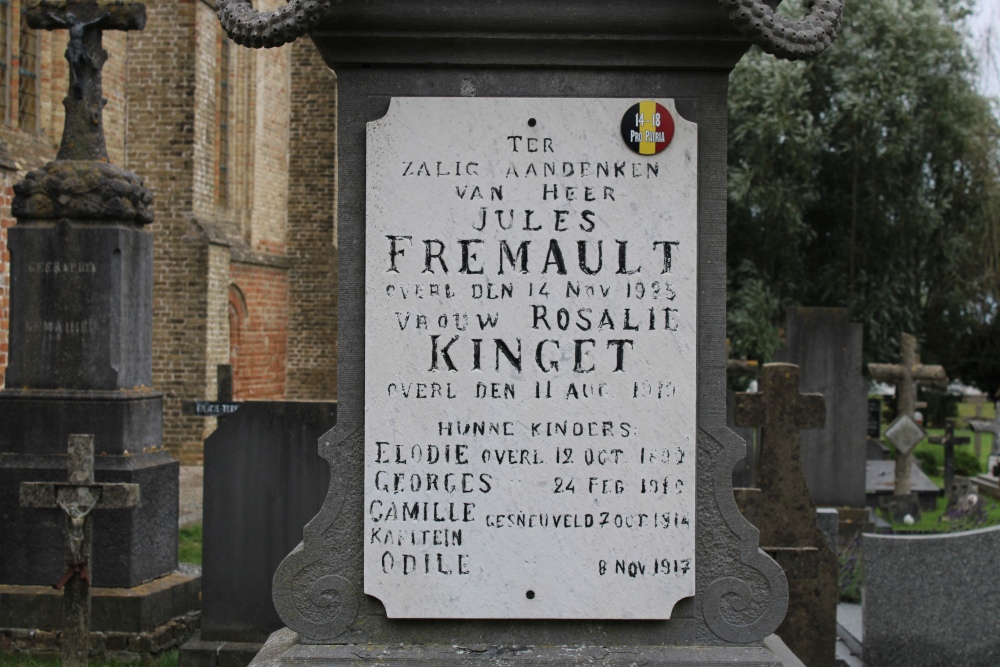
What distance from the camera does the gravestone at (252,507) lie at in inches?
232

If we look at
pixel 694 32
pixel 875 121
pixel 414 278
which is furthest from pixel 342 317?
pixel 875 121

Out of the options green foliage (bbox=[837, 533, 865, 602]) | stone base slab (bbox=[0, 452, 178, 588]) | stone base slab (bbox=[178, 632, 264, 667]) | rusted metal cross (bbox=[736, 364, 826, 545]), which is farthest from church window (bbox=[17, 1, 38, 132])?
green foliage (bbox=[837, 533, 865, 602])

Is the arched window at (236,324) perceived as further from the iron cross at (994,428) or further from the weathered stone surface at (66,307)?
the iron cross at (994,428)

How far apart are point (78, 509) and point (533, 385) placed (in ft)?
9.48

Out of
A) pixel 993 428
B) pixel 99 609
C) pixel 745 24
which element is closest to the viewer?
pixel 745 24

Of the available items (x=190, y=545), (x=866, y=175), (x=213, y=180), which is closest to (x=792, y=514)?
(x=190, y=545)

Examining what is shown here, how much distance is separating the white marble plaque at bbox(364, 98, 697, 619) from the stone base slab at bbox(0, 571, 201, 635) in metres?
3.67

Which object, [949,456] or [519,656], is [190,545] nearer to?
[519,656]

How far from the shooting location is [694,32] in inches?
135

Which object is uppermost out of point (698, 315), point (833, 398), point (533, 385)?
point (698, 315)

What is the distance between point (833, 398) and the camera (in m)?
10.9

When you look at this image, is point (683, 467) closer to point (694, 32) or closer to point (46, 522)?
point (694, 32)

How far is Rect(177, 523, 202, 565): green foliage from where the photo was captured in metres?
8.70

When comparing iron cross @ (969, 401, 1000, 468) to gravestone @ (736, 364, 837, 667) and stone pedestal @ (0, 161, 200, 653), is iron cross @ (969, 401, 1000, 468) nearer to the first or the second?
gravestone @ (736, 364, 837, 667)
